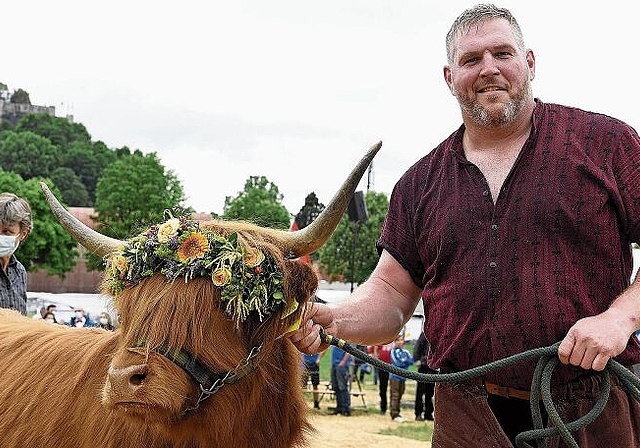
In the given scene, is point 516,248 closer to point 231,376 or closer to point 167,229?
point 231,376

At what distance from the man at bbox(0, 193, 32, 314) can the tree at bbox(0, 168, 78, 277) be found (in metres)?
42.6

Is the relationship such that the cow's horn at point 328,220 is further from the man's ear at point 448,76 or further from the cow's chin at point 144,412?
the cow's chin at point 144,412

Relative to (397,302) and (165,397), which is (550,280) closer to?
(397,302)

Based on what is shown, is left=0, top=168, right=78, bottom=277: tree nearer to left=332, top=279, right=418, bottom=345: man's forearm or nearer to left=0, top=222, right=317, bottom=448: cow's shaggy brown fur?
left=0, top=222, right=317, bottom=448: cow's shaggy brown fur

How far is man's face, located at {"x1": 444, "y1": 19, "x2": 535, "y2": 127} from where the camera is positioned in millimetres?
3191

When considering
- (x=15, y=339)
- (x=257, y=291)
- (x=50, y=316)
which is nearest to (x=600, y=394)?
(x=257, y=291)

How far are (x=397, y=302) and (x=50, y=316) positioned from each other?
13.5 metres

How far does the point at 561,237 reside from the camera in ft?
9.71

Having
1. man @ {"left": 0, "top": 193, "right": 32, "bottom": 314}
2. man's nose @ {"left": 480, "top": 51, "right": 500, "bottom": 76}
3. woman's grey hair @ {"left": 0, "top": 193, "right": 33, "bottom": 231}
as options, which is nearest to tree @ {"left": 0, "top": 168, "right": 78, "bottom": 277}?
man @ {"left": 0, "top": 193, "right": 32, "bottom": 314}

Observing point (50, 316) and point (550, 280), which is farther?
point (50, 316)

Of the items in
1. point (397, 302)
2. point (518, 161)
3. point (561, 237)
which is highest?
point (518, 161)

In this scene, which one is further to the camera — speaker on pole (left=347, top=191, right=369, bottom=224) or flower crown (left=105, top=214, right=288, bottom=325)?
speaker on pole (left=347, top=191, right=369, bottom=224)

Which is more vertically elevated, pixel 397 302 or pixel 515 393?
pixel 397 302

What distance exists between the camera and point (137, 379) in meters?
2.73
